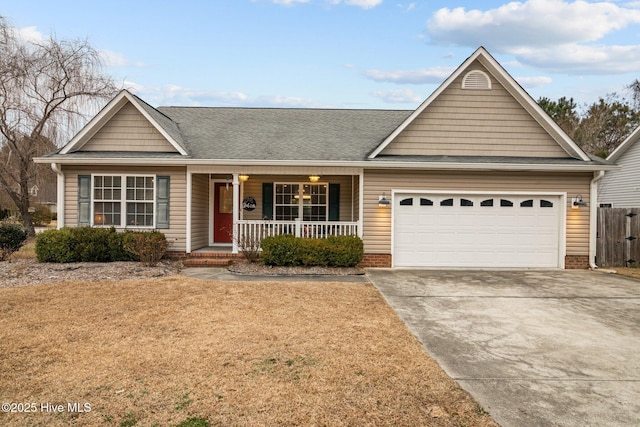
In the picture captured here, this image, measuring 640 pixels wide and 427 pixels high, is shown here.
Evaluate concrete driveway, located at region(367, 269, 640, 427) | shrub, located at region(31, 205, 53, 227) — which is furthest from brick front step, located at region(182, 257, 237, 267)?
shrub, located at region(31, 205, 53, 227)

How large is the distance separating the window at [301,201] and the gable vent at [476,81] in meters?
5.44

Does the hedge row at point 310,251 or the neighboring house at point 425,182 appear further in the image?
the neighboring house at point 425,182

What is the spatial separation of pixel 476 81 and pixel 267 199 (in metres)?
7.54

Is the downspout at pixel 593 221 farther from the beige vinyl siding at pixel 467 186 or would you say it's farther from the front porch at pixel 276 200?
the front porch at pixel 276 200

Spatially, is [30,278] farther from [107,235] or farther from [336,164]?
[336,164]

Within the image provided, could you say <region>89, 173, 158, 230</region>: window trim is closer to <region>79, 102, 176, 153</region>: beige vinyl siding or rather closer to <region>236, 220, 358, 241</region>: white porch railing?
<region>79, 102, 176, 153</region>: beige vinyl siding

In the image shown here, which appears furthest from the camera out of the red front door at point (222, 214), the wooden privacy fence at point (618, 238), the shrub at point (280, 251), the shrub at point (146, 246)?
the red front door at point (222, 214)

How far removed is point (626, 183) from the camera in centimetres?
1719

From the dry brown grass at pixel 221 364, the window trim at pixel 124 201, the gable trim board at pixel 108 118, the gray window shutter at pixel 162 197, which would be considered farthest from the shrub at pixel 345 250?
the window trim at pixel 124 201

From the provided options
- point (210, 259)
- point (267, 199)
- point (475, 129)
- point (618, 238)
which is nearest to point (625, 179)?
point (618, 238)

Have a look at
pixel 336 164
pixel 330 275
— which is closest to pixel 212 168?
pixel 336 164

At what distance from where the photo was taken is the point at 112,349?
462 cm

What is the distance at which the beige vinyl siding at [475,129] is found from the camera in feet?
36.7

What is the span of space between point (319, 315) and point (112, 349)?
2960 millimetres
